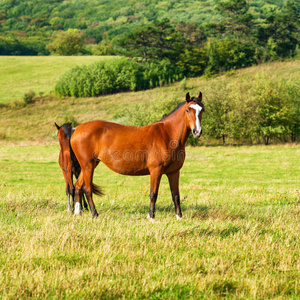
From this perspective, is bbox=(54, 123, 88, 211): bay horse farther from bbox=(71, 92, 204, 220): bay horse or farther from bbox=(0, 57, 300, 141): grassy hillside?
bbox=(0, 57, 300, 141): grassy hillside

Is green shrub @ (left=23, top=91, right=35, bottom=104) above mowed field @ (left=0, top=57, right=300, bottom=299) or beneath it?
beneath

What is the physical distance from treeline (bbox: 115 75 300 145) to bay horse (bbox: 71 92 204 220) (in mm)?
38608

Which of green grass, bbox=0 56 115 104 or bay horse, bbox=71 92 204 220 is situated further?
green grass, bbox=0 56 115 104

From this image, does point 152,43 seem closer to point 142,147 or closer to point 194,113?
point 142,147

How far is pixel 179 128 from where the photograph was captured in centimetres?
823

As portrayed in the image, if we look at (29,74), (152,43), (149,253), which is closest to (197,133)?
(149,253)

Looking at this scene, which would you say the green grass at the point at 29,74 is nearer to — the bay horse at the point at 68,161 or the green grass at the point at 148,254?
the bay horse at the point at 68,161

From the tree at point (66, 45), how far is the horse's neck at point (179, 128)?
485 ft

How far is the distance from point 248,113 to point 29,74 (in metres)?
72.1

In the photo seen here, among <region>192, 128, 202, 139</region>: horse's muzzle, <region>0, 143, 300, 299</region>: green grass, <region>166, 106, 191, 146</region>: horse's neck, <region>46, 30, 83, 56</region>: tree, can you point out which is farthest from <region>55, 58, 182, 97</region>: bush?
<region>192, 128, 202, 139</region>: horse's muzzle

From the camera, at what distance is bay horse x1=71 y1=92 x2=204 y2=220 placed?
313 inches

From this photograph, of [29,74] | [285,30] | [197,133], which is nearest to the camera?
[197,133]

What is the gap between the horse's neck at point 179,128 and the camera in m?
8.20

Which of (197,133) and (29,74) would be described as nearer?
(197,133)
